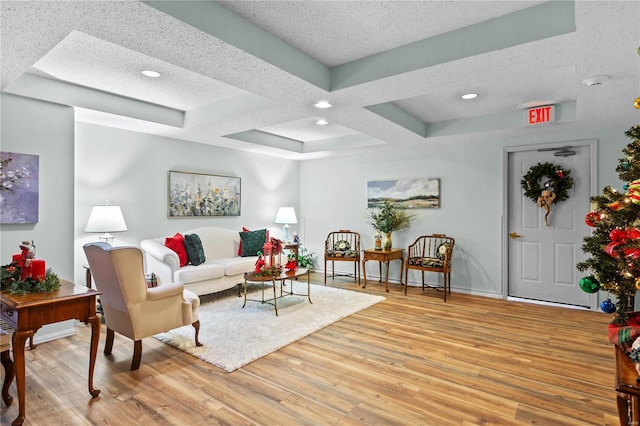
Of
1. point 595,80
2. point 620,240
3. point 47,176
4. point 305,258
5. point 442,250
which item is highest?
point 595,80

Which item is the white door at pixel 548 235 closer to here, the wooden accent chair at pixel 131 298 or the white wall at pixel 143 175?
the white wall at pixel 143 175

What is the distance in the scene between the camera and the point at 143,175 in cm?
491

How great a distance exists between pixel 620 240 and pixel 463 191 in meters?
3.91

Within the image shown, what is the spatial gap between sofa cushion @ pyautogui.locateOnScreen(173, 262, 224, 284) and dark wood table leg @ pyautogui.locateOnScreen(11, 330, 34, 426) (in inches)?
88.1

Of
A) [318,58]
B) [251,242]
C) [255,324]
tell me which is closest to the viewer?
A: [318,58]

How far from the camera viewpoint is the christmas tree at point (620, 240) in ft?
5.48

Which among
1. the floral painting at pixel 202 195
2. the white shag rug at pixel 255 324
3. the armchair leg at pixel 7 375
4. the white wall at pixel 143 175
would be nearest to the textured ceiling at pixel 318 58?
the white wall at pixel 143 175

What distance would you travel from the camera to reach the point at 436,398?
7.91 feet

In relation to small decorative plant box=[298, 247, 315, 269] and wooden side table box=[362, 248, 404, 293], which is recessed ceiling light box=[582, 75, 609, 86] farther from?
small decorative plant box=[298, 247, 315, 269]

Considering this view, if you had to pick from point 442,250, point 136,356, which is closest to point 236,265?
point 136,356

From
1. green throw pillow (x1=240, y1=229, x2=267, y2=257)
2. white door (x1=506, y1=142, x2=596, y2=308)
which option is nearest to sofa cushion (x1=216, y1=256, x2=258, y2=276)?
green throw pillow (x1=240, y1=229, x2=267, y2=257)

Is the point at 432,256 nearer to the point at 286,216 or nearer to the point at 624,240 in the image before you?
the point at 286,216

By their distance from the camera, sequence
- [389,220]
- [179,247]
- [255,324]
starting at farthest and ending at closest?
1. [389,220]
2. [179,247]
3. [255,324]

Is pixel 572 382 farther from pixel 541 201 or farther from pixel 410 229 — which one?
pixel 410 229
